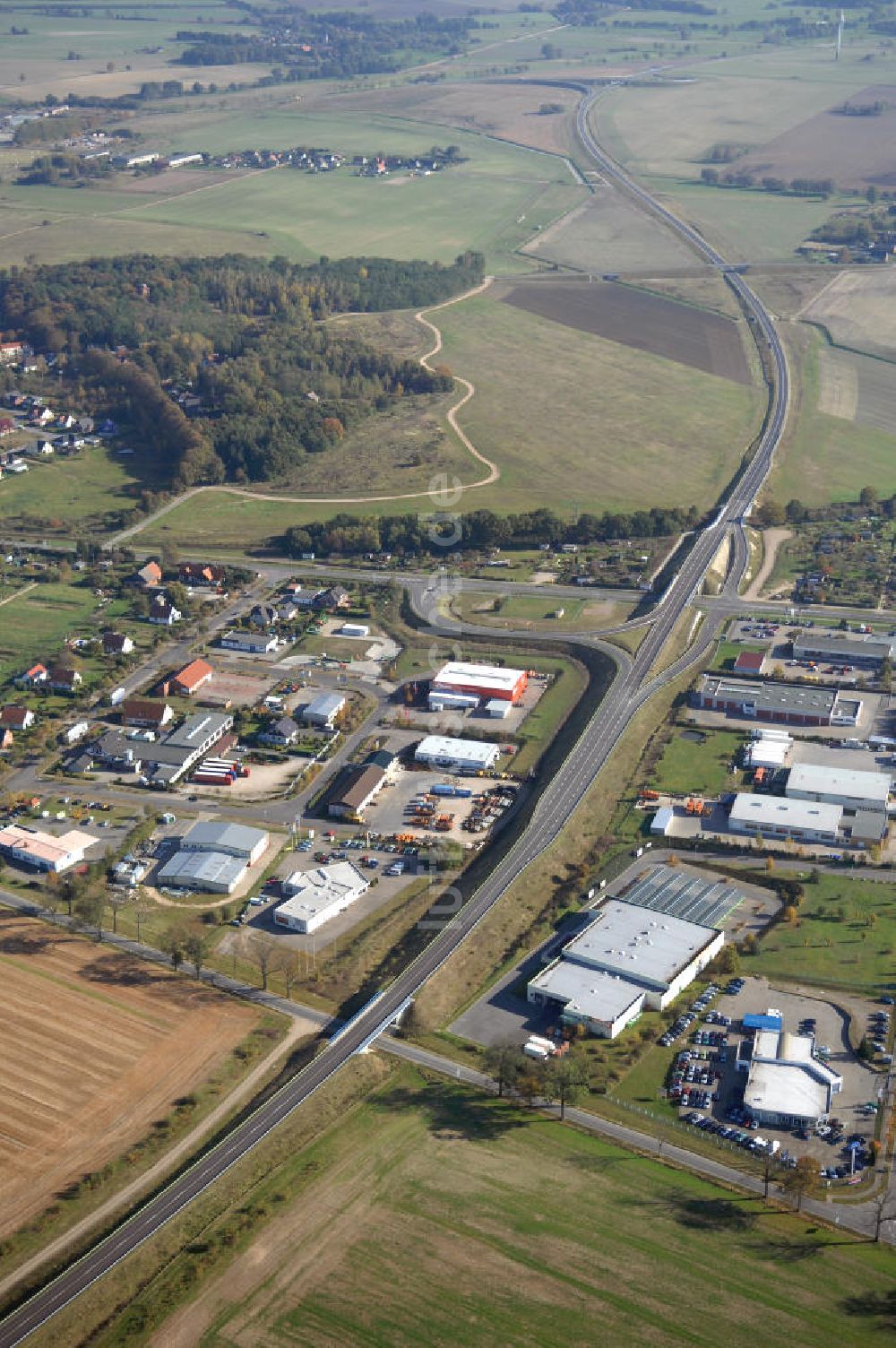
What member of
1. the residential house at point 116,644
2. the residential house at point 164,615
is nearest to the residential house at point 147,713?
the residential house at point 116,644

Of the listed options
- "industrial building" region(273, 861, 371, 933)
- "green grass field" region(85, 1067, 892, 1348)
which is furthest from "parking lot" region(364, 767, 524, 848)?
"green grass field" region(85, 1067, 892, 1348)

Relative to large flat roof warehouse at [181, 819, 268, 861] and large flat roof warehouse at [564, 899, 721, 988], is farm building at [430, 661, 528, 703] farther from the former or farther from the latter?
large flat roof warehouse at [564, 899, 721, 988]

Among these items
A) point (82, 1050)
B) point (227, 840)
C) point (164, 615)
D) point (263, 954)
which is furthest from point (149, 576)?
point (82, 1050)

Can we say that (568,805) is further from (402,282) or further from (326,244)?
(326,244)

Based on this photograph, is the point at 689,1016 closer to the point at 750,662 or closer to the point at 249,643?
the point at 750,662

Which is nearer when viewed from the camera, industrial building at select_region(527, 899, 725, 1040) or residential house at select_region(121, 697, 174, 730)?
industrial building at select_region(527, 899, 725, 1040)

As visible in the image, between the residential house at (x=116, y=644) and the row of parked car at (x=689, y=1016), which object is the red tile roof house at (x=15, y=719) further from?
the row of parked car at (x=689, y=1016)
